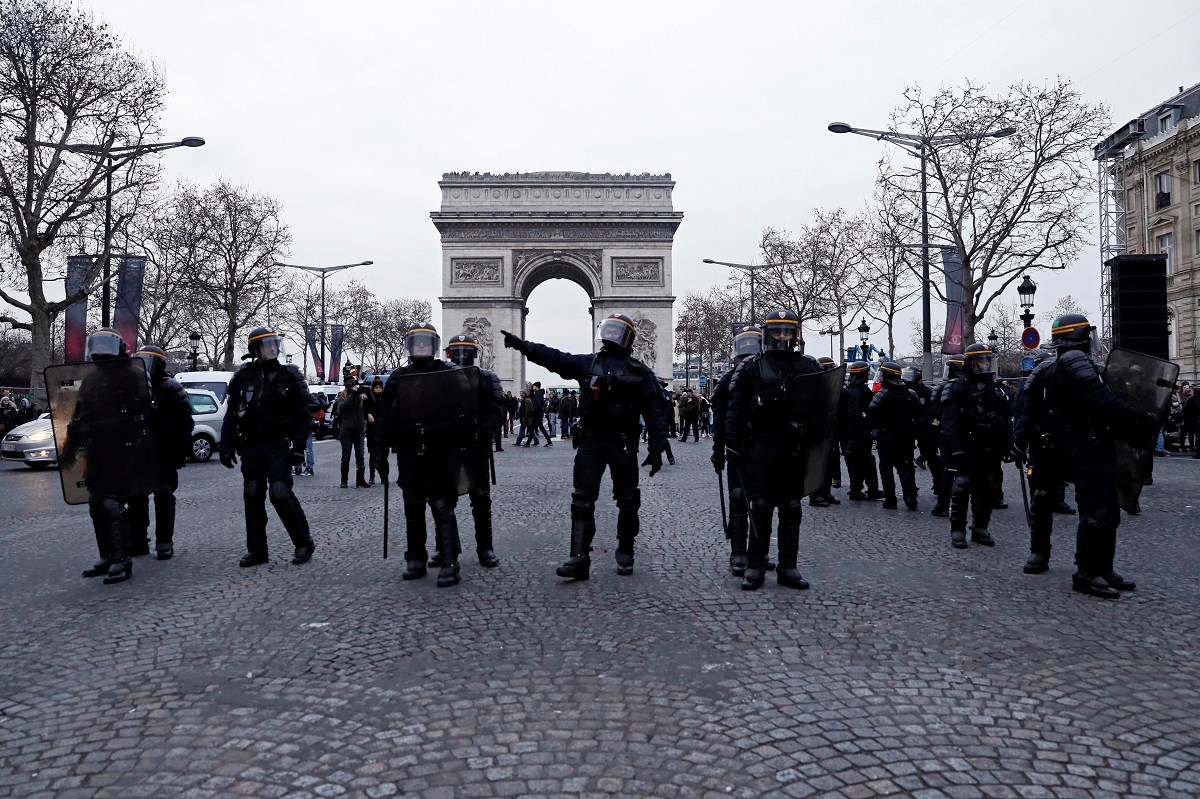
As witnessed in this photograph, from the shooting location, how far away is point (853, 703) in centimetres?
381

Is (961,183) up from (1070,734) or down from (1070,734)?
up

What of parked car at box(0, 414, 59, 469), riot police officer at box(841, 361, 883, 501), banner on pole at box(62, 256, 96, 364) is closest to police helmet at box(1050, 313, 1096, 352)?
riot police officer at box(841, 361, 883, 501)

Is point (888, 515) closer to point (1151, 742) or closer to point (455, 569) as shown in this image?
point (455, 569)

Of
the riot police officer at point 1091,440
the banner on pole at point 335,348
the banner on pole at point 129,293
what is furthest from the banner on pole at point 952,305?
the banner on pole at point 335,348

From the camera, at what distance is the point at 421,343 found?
6656 mm

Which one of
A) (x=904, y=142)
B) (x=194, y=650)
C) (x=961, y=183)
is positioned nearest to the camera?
(x=194, y=650)

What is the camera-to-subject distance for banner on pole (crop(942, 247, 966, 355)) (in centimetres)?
2475

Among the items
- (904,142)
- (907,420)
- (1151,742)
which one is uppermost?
(904,142)

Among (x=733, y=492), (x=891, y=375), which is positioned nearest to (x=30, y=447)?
(x=891, y=375)

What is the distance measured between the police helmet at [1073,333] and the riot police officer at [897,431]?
4.39 m

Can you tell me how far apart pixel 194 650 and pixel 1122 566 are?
6.00 metres

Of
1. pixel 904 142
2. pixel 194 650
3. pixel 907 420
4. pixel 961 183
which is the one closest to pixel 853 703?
pixel 194 650

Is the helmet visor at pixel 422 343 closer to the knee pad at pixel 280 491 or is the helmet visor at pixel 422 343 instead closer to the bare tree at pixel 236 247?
the knee pad at pixel 280 491

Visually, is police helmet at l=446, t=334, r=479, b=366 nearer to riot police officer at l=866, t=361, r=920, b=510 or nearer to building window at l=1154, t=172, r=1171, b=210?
riot police officer at l=866, t=361, r=920, b=510
